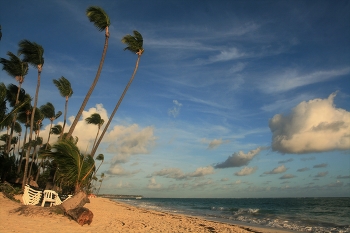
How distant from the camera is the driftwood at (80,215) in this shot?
27.6 feet

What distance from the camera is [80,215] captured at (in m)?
8.48

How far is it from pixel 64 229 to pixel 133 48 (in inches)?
502

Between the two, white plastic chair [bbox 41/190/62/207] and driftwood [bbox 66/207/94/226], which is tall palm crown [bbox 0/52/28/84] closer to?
white plastic chair [bbox 41/190/62/207]

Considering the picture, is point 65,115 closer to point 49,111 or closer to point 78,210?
point 49,111

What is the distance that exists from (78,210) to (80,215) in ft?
0.68

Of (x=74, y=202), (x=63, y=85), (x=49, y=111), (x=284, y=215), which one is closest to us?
(x=74, y=202)

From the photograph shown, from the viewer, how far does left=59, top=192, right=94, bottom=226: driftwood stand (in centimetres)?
846

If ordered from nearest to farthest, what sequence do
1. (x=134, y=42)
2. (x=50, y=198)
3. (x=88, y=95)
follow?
(x=50, y=198) → (x=88, y=95) → (x=134, y=42)

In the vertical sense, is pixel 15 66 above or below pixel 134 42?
below

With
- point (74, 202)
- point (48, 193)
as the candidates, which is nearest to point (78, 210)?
point (74, 202)

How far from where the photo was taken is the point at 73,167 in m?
10.2

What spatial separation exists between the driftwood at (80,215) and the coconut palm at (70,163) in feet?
5.85

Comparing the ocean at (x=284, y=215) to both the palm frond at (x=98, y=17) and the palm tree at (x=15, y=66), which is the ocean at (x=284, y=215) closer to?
the palm frond at (x=98, y=17)

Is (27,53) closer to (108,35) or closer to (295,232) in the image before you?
(108,35)
